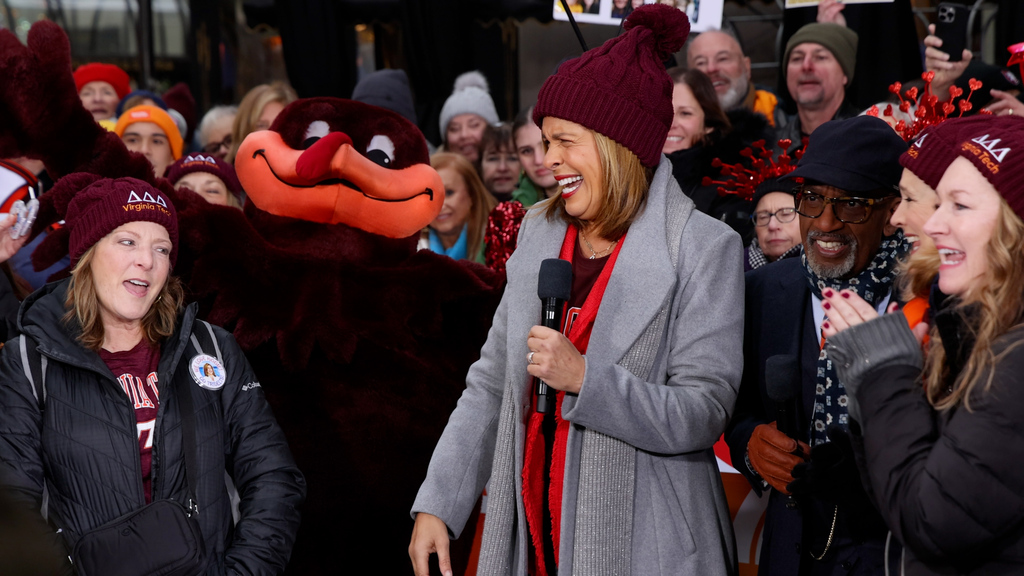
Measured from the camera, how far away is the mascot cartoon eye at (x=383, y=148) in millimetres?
4094

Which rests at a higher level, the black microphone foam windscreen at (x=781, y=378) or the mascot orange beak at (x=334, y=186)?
the mascot orange beak at (x=334, y=186)

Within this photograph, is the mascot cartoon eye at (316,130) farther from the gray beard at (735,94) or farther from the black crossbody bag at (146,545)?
the gray beard at (735,94)

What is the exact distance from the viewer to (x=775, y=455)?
2.73m

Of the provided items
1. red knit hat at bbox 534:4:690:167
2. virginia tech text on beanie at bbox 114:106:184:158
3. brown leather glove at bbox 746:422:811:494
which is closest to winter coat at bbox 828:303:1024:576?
brown leather glove at bbox 746:422:811:494

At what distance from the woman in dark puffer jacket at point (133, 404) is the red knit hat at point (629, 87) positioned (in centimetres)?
134

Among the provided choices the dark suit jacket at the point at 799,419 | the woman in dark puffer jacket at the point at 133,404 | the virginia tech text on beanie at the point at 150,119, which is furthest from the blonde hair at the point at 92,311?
the virginia tech text on beanie at the point at 150,119

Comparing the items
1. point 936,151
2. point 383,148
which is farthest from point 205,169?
point 936,151

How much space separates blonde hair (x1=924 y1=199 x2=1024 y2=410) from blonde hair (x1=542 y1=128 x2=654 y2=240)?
947mm

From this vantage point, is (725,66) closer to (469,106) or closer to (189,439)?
(469,106)

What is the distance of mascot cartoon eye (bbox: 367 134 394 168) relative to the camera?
161 inches

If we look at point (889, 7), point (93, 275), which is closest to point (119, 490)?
point (93, 275)

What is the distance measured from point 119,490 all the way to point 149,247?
2.58ft

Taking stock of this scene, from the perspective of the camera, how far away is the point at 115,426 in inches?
119

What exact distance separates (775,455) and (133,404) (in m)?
1.84
